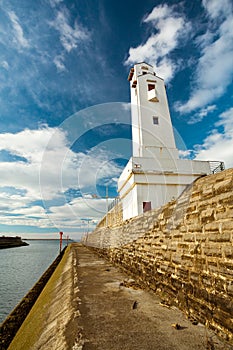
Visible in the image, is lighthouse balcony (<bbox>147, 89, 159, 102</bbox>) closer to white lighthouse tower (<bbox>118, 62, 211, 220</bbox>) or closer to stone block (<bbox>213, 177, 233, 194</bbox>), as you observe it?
white lighthouse tower (<bbox>118, 62, 211, 220</bbox>)

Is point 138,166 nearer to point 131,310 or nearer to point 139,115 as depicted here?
point 139,115

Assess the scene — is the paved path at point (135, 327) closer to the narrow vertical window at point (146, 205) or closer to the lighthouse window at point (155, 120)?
the narrow vertical window at point (146, 205)

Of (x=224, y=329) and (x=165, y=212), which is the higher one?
(x=165, y=212)

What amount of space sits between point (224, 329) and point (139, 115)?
17834 mm

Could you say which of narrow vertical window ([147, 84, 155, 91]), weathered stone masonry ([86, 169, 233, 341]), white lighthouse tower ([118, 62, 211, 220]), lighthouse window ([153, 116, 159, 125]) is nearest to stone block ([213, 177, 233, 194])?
weathered stone masonry ([86, 169, 233, 341])

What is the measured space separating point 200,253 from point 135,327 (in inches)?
57.5

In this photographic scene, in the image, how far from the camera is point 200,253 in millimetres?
3209

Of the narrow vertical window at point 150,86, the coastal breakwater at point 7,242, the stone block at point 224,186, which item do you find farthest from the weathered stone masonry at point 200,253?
the coastal breakwater at point 7,242

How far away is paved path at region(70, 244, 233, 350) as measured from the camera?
→ 2.37 m

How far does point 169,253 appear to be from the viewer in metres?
4.27

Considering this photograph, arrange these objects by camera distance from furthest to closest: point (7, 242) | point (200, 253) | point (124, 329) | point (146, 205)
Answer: point (7, 242)
point (146, 205)
point (200, 253)
point (124, 329)

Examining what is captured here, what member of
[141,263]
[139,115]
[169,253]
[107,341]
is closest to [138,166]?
[139,115]

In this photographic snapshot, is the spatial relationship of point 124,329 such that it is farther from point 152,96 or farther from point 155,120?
point 152,96

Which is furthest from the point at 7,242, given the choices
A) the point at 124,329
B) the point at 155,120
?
the point at 124,329
